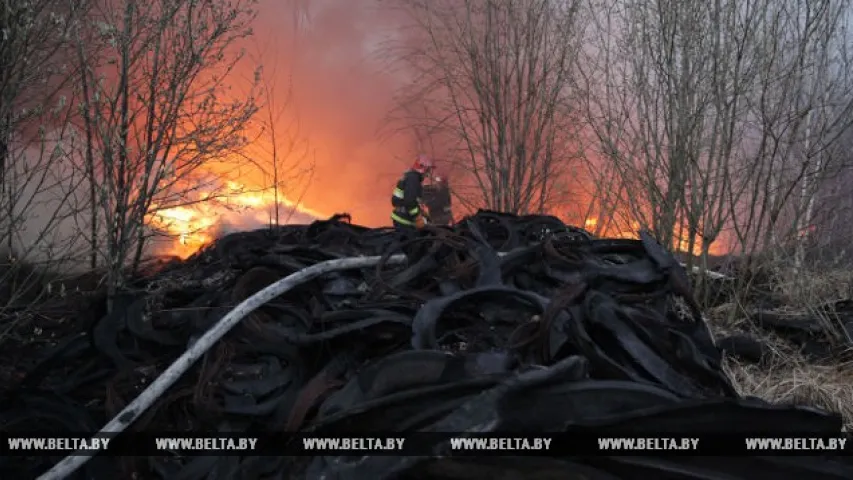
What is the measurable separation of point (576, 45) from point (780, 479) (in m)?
7.14

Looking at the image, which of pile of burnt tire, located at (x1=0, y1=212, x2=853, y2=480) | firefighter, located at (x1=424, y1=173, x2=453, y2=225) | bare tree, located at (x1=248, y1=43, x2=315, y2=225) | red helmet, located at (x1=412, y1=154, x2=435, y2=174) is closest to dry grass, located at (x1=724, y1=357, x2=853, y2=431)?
pile of burnt tire, located at (x1=0, y1=212, x2=853, y2=480)

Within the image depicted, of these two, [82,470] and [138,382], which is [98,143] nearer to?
[138,382]

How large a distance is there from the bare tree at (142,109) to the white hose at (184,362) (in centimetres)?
146

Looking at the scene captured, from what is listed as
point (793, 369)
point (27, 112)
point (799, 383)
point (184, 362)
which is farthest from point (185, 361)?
point (793, 369)

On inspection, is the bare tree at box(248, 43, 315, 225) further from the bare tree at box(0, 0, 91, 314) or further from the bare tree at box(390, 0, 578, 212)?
the bare tree at box(0, 0, 91, 314)

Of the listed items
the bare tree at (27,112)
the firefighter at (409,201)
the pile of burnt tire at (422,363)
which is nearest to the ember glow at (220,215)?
the bare tree at (27,112)

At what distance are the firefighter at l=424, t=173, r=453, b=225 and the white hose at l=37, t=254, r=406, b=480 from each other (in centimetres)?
609

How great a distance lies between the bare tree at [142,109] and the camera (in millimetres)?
3961

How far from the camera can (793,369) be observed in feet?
11.2

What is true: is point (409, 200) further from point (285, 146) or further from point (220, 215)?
point (285, 146)

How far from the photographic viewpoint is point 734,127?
4.69 meters

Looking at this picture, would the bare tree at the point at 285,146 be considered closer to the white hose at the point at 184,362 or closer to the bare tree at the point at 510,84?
the bare tree at the point at 510,84

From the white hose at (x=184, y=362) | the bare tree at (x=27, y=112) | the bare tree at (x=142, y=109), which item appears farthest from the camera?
the bare tree at (x=142, y=109)

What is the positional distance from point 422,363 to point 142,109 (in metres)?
3.43
